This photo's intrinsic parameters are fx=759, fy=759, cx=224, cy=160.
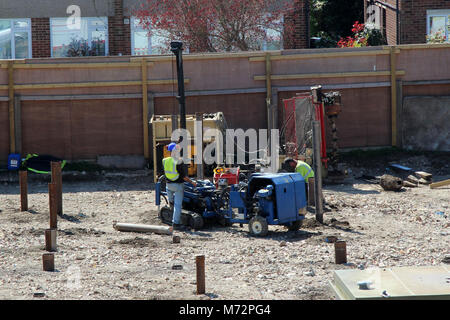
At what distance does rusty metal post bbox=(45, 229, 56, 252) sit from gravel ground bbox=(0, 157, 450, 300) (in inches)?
7.4

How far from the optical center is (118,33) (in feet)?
83.1

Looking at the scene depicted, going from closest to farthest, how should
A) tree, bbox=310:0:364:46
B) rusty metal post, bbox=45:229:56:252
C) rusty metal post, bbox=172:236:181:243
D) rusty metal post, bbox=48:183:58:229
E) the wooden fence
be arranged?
rusty metal post, bbox=45:229:56:252, rusty metal post, bbox=172:236:181:243, rusty metal post, bbox=48:183:58:229, the wooden fence, tree, bbox=310:0:364:46

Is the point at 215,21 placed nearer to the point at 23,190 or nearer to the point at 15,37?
the point at 15,37

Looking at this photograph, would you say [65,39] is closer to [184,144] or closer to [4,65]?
[4,65]

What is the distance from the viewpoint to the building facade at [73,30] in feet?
82.9

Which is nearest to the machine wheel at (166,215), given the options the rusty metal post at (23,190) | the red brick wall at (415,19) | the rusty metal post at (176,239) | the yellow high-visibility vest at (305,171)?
the rusty metal post at (176,239)

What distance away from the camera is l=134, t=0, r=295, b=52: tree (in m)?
22.7

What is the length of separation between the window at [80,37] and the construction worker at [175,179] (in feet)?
40.7

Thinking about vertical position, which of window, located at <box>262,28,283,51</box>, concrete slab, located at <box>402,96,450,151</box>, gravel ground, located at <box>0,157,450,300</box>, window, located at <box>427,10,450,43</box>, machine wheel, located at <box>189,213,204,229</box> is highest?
window, located at <box>427,10,450,43</box>

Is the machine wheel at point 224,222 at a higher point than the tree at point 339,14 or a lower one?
lower

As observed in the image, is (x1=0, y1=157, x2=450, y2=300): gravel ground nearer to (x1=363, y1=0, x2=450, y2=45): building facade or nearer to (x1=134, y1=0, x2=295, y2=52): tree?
(x1=134, y1=0, x2=295, y2=52): tree

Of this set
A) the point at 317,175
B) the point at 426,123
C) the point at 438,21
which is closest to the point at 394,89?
the point at 426,123

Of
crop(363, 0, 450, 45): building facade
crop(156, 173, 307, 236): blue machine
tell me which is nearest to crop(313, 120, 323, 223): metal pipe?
crop(156, 173, 307, 236): blue machine

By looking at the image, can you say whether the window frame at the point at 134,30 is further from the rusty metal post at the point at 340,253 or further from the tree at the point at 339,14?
the rusty metal post at the point at 340,253
